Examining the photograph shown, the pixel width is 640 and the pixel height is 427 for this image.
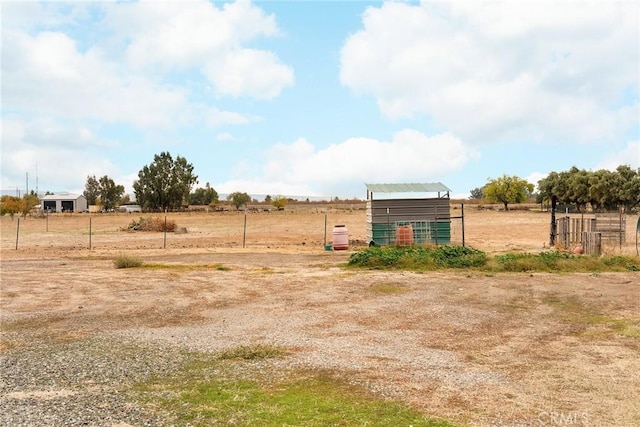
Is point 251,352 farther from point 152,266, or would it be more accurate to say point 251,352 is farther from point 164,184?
point 164,184

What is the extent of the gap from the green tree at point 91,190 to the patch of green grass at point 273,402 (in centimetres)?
14678

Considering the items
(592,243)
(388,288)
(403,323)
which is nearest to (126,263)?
(388,288)

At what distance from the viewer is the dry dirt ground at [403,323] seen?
7.06 metres

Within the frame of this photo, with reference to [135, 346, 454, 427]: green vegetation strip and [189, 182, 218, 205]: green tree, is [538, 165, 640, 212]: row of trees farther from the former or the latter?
[189, 182, 218, 205]: green tree

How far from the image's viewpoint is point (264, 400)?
22.2 ft

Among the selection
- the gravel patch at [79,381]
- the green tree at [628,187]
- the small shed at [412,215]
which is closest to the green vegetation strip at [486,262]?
the small shed at [412,215]

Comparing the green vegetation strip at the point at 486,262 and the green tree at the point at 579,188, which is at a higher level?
the green tree at the point at 579,188

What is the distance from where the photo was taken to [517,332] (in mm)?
10727

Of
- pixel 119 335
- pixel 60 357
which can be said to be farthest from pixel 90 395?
pixel 119 335

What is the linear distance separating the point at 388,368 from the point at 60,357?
5300 mm

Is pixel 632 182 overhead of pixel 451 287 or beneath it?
overhead

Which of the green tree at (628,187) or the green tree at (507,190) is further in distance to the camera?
the green tree at (507,190)

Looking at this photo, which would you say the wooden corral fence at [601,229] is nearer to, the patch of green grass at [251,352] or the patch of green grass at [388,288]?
the patch of green grass at [388,288]

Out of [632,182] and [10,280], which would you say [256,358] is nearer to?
[10,280]
